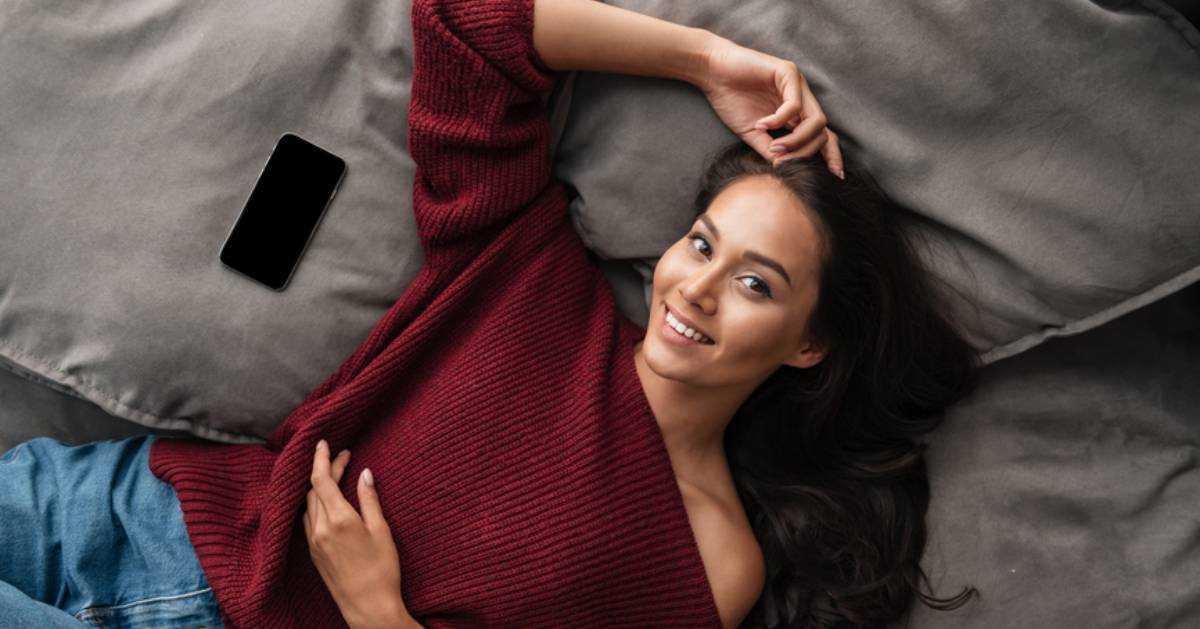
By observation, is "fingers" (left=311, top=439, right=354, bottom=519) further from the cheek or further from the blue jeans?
the cheek

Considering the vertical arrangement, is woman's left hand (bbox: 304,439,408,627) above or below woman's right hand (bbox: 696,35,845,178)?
below

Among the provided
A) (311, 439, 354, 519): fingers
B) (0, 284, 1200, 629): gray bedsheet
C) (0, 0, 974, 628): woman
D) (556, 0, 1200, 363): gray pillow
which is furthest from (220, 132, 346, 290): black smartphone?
(0, 284, 1200, 629): gray bedsheet

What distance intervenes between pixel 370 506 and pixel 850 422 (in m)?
0.68

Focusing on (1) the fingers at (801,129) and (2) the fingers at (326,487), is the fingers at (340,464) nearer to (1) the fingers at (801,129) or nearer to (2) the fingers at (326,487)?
(2) the fingers at (326,487)

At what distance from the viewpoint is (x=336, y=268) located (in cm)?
126

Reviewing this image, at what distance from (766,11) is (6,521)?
118 cm

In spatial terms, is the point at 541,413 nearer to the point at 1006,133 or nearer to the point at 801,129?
the point at 801,129

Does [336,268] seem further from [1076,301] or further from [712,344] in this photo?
[1076,301]

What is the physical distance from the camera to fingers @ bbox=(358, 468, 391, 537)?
1.19 metres

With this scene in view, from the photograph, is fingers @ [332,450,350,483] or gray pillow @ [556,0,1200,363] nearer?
gray pillow @ [556,0,1200,363]

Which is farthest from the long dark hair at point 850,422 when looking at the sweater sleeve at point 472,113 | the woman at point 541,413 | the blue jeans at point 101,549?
the blue jeans at point 101,549

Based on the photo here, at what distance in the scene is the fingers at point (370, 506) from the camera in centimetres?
119

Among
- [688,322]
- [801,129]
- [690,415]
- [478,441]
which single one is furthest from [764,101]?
[478,441]

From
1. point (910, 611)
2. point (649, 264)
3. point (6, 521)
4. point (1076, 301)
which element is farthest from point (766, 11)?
point (6, 521)
